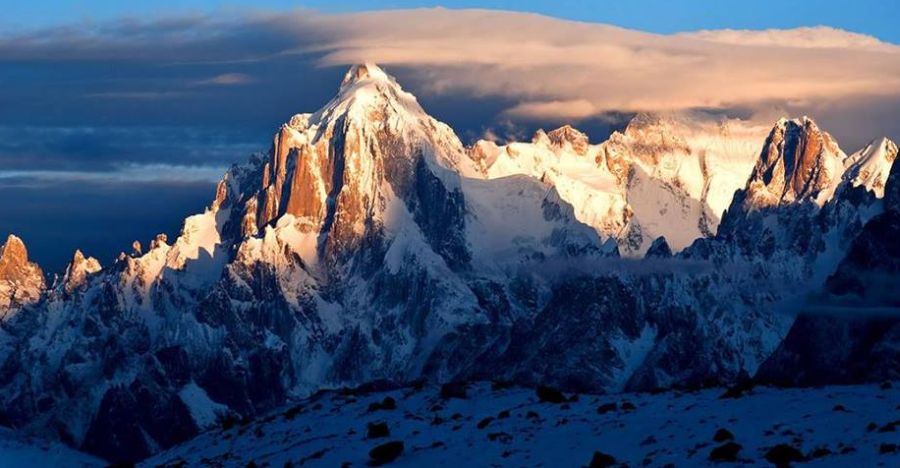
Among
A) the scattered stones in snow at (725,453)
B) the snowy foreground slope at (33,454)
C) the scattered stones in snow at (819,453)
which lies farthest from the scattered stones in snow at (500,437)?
the snowy foreground slope at (33,454)

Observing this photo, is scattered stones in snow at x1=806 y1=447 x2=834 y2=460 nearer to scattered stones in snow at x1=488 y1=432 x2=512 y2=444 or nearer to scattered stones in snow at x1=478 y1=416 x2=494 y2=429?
scattered stones in snow at x1=488 y1=432 x2=512 y2=444

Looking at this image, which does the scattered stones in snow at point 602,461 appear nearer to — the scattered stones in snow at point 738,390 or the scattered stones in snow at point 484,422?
the scattered stones in snow at point 484,422

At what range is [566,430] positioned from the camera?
95.7m

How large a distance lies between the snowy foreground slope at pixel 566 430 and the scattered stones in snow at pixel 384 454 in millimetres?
406

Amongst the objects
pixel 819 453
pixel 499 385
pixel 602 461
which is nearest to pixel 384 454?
pixel 602 461

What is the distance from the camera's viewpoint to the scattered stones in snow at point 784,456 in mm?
83625

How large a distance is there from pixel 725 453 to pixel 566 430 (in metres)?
11.7

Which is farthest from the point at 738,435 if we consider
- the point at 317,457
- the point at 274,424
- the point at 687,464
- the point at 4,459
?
the point at 4,459

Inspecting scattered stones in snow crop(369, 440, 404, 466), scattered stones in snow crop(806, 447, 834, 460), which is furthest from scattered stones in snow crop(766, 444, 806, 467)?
scattered stones in snow crop(369, 440, 404, 466)

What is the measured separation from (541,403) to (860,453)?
2317cm

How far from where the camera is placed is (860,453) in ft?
273

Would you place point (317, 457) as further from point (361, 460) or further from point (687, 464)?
point (687, 464)

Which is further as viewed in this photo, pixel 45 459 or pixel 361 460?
pixel 45 459

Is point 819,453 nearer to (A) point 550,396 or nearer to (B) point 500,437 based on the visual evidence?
(B) point 500,437
